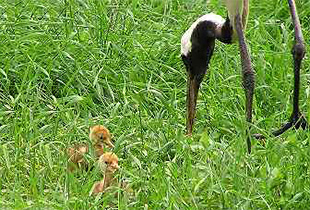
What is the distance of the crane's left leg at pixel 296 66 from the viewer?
5.59m

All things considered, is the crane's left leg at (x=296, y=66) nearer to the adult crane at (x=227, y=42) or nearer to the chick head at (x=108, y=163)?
the adult crane at (x=227, y=42)

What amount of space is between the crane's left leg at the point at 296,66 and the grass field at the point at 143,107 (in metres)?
0.07

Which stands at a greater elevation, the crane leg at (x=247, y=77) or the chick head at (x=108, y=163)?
the crane leg at (x=247, y=77)

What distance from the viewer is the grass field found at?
546cm

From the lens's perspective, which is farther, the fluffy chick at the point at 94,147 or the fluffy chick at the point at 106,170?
the fluffy chick at the point at 94,147

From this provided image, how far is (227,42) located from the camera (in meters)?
6.19

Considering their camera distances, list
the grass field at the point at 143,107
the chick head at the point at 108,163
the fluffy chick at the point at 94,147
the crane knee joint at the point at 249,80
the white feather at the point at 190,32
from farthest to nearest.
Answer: the white feather at the point at 190,32 < the fluffy chick at the point at 94,147 < the chick head at the point at 108,163 < the crane knee joint at the point at 249,80 < the grass field at the point at 143,107

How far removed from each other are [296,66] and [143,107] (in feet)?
4.17

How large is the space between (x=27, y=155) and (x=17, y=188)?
403 mm

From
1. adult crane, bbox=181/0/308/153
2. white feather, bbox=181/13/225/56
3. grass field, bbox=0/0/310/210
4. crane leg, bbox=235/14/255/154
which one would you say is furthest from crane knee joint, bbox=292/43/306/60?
white feather, bbox=181/13/225/56

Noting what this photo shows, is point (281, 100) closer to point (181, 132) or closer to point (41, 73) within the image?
point (181, 132)

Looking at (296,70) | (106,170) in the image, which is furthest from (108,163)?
(296,70)

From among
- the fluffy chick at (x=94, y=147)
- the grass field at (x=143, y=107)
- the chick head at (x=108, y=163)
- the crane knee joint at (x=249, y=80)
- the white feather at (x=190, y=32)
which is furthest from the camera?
the white feather at (x=190, y=32)

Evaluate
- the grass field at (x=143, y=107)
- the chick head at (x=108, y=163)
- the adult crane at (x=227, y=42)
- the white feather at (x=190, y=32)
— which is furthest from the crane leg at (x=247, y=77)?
the white feather at (x=190, y=32)
